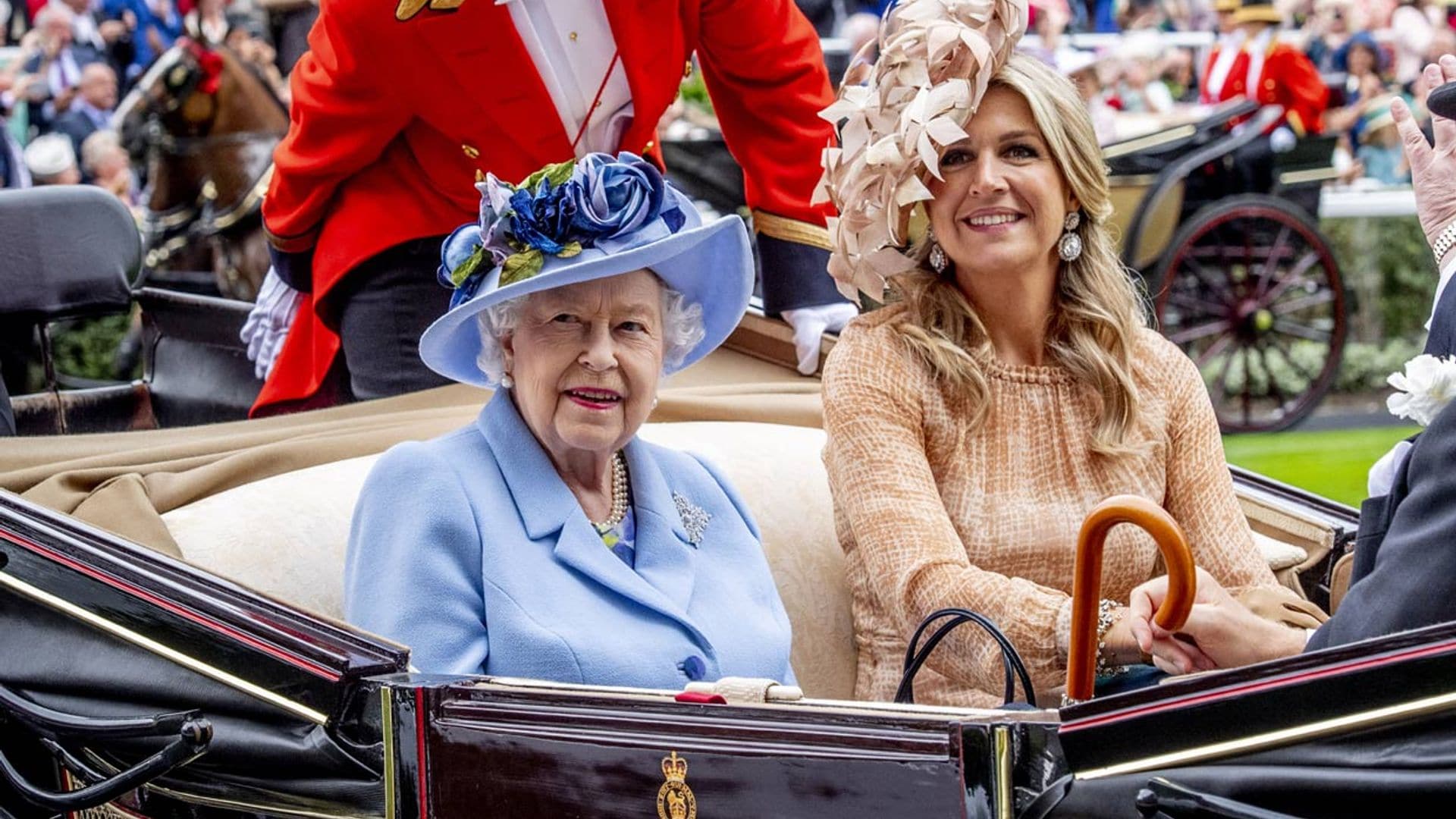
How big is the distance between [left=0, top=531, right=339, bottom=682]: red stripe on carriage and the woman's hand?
30.1 inches

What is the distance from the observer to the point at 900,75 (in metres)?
2.27

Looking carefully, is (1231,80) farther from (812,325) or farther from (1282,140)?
(812,325)

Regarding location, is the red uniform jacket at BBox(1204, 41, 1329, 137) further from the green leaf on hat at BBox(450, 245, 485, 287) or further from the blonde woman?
the green leaf on hat at BBox(450, 245, 485, 287)

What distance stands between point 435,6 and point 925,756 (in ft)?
4.81

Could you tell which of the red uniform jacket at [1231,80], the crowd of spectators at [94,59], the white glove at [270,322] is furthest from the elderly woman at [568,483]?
the red uniform jacket at [1231,80]

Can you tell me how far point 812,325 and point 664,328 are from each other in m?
0.92

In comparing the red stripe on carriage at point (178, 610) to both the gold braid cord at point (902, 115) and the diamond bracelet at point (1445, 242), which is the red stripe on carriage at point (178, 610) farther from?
the diamond bracelet at point (1445, 242)

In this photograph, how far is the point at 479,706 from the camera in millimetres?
1655

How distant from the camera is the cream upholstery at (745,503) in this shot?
7.51 ft

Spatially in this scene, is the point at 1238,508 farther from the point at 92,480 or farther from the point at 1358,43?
the point at 1358,43

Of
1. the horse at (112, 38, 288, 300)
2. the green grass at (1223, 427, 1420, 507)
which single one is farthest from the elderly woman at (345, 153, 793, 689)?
the horse at (112, 38, 288, 300)

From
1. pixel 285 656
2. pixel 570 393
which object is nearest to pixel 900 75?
pixel 570 393

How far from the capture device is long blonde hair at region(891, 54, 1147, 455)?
2277 mm

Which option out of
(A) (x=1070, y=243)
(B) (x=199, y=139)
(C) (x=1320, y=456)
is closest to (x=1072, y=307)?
(A) (x=1070, y=243)
